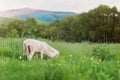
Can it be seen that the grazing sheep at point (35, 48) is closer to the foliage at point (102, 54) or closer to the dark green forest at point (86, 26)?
the foliage at point (102, 54)

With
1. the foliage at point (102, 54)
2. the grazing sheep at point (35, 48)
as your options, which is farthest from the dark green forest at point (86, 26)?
the grazing sheep at point (35, 48)

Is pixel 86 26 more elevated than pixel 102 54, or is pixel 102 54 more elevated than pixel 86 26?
pixel 102 54

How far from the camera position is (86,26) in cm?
3397

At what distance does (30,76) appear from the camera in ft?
20.0

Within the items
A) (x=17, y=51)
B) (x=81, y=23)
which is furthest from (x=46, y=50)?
(x=81, y=23)

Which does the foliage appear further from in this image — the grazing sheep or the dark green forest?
the dark green forest

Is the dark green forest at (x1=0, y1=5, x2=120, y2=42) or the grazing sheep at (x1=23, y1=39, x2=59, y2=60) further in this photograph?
the dark green forest at (x1=0, y1=5, x2=120, y2=42)

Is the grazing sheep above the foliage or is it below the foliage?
above

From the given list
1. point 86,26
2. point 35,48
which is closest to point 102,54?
point 35,48

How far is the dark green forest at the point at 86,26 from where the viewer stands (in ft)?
101

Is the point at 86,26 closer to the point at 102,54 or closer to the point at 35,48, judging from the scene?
the point at 102,54

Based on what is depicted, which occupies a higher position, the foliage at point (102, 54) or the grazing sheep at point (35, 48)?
the grazing sheep at point (35, 48)

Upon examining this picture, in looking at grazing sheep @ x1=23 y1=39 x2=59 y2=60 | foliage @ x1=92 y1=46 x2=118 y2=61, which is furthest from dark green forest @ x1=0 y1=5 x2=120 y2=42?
grazing sheep @ x1=23 y1=39 x2=59 y2=60

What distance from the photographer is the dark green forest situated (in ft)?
101
